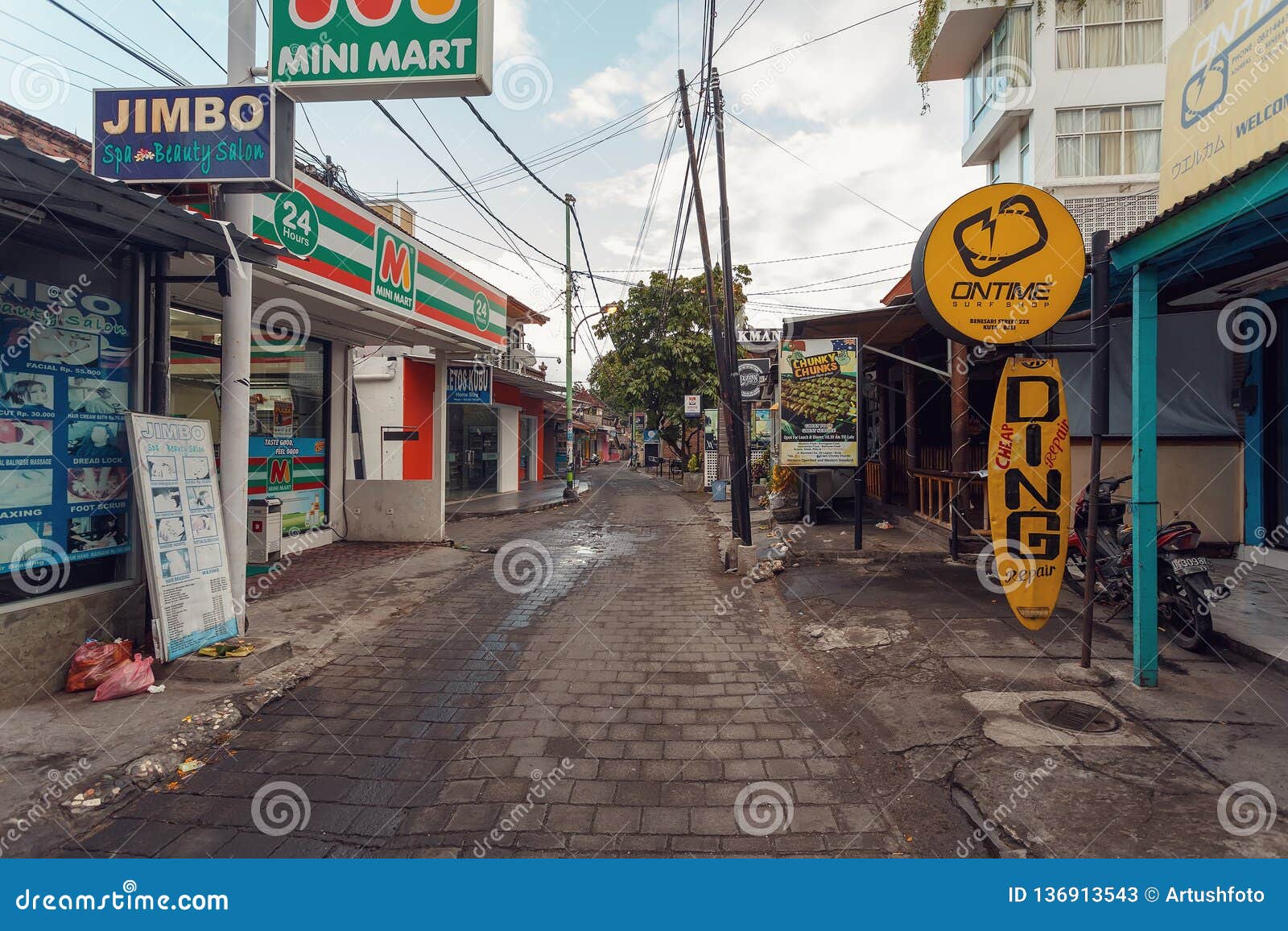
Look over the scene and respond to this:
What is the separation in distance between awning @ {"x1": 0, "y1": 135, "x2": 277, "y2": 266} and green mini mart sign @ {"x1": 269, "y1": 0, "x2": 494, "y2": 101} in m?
1.30

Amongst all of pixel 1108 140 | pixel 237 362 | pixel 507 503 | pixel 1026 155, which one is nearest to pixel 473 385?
pixel 507 503

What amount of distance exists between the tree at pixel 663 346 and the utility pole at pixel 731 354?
48.5ft

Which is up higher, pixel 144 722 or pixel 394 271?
pixel 394 271

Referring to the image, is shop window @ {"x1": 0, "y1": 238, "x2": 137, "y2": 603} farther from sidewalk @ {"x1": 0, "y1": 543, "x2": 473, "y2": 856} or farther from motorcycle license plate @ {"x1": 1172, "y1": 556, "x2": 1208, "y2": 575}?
motorcycle license plate @ {"x1": 1172, "y1": 556, "x2": 1208, "y2": 575}

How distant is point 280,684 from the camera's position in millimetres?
4781

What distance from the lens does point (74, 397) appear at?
4.80 meters

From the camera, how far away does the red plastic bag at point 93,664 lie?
4488mm

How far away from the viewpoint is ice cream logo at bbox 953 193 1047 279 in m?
4.72

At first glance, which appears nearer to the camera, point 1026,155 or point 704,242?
point 704,242

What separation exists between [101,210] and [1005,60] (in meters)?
16.6

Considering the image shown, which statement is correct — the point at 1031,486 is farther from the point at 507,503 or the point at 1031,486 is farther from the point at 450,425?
the point at 450,425

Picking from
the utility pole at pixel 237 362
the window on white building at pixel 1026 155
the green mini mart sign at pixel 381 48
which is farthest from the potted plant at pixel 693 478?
the green mini mart sign at pixel 381 48

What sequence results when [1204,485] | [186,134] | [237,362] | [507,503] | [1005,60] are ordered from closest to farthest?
1. [186,134]
2. [237,362]
3. [1204,485]
4. [1005,60]
5. [507,503]

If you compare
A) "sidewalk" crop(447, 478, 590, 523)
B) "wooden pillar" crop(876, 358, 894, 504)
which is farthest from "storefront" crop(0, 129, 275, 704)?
"wooden pillar" crop(876, 358, 894, 504)
